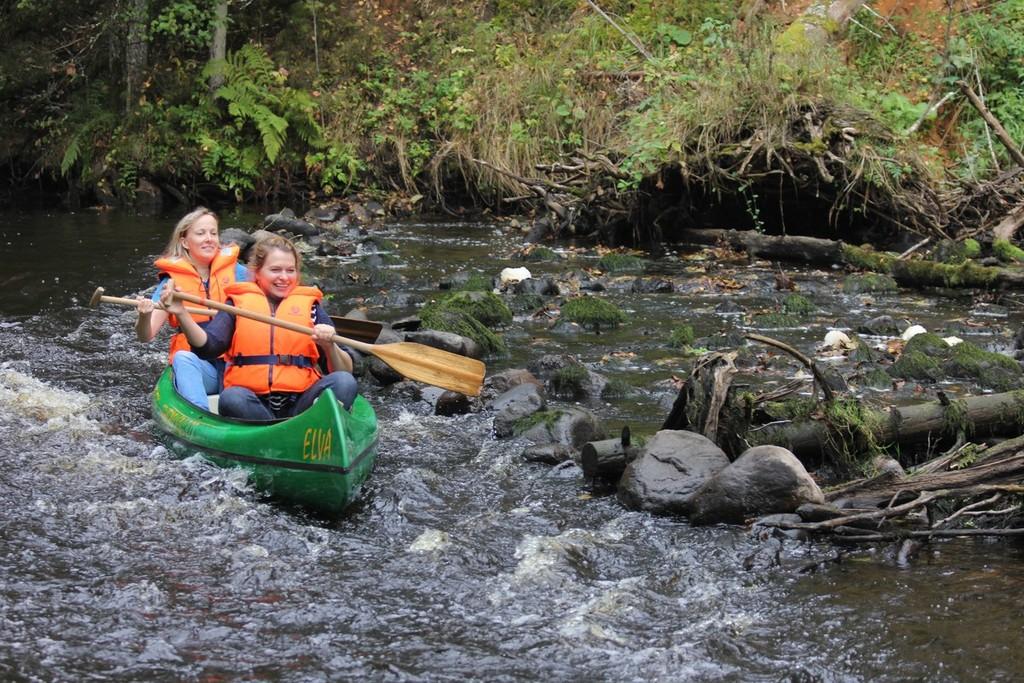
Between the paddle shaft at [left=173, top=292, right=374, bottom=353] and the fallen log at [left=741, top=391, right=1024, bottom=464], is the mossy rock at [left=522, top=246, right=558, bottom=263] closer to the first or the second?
the paddle shaft at [left=173, top=292, right=374, bottom=353]

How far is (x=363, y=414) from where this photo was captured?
5.73 meters

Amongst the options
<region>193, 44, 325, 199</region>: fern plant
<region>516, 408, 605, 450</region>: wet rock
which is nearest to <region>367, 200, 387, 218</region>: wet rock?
<region>193, 44, 325, 199</region>: fern plant

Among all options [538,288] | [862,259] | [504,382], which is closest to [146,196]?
[538,288]

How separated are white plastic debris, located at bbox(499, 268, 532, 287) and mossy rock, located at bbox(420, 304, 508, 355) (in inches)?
75.6

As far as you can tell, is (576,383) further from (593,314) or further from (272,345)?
(272,345)

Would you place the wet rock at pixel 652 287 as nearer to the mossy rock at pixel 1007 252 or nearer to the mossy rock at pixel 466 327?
the mossy rock at pixel 466 327

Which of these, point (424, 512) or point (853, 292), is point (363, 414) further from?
point (853, 292)

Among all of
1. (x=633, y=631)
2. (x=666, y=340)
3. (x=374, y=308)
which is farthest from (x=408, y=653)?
(x=374, y=308)

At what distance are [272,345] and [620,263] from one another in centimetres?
610

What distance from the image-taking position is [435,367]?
6496 millimetres

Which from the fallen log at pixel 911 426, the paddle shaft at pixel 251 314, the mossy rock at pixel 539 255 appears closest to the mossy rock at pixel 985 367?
the fallen log at pixel 911 426

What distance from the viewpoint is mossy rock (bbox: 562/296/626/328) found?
9.14 m

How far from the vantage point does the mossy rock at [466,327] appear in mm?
8359

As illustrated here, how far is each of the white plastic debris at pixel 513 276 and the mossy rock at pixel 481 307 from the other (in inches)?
46.2
